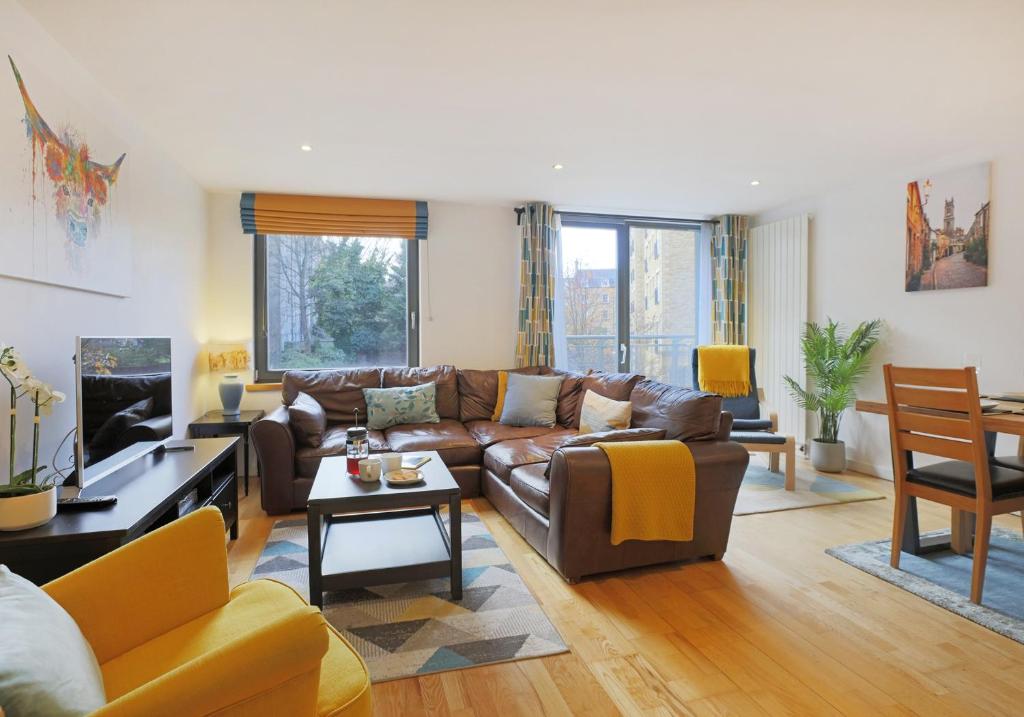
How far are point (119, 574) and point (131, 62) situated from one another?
7.46 feet

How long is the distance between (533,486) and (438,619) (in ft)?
2.72

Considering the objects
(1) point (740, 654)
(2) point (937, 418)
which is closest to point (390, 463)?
(1) point (740, 654)

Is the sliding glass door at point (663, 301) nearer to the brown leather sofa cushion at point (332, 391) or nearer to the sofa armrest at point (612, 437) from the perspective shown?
the brown leather sofa cushion at point (332, 391)

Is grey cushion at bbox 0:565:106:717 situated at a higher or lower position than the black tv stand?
higher

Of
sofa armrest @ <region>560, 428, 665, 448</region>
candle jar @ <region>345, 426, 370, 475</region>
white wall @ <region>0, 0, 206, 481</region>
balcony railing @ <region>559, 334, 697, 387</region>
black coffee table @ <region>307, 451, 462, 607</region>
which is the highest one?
white wall @ <region>0, 0, 206, 481</region>

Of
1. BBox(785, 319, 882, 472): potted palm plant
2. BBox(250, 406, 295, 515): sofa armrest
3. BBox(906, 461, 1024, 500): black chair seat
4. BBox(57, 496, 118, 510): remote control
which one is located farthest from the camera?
BBox(785, 319, 882, 472): potted palm plant

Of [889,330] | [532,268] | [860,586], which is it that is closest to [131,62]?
[532,268]

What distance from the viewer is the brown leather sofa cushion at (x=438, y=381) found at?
14.9 feet

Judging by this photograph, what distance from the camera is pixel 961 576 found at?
2580mm

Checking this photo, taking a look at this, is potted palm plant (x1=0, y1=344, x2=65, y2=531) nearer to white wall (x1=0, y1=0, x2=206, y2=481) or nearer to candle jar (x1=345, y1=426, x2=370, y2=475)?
white wall (x1=0, y1=0, x2=206, y2=481)

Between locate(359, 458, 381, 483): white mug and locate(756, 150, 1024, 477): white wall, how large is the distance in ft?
12.9

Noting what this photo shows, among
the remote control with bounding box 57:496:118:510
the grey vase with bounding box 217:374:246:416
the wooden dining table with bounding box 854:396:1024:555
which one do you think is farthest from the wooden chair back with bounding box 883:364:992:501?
the grey vase with bounding box 217:374:246:416

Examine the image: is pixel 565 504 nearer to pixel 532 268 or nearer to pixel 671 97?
pixel 671 97

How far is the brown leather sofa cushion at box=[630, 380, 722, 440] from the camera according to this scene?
2.79 metres
